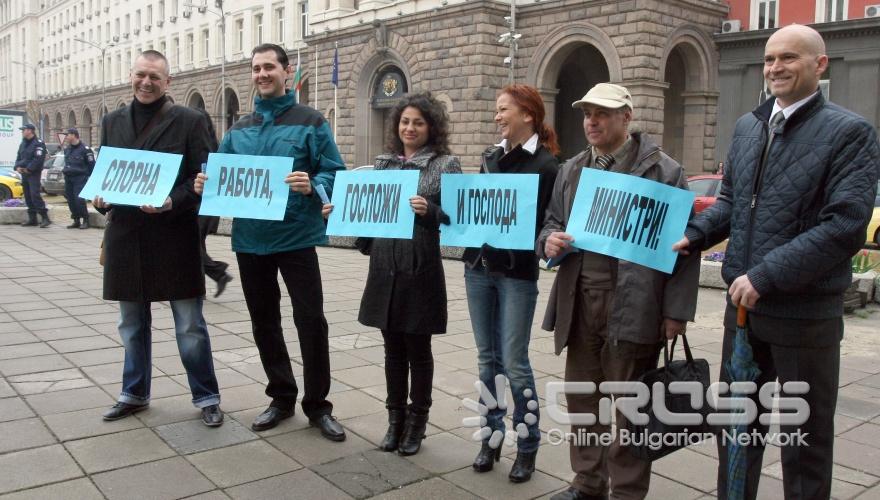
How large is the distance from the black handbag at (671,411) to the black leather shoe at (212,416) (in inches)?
97.2

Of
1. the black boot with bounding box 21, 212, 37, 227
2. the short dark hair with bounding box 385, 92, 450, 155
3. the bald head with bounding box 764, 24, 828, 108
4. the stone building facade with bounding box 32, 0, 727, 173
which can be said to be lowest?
the black boot with bounding box 21, 212, 37, 227

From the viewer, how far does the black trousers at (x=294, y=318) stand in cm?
457

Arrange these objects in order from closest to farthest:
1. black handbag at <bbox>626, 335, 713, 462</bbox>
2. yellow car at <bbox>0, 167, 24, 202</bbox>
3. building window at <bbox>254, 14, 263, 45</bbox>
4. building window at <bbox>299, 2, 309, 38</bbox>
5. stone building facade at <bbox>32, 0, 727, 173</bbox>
Result: black handbag at <bbox>626, 335, 713, 462</bbox> → yellow car at <bbox>0, 167, 24, 202</bbox> → stone building facade at <bbox>32, 0, 727, 173</bbox> → building window at <bbox>299, 2, 309, 38</bbox> → building window at <bbox>254, 14, 263, 45</bbox>

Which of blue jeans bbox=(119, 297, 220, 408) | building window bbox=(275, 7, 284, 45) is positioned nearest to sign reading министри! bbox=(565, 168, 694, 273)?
blue jeans bbox=(119, 297, 220, 408)


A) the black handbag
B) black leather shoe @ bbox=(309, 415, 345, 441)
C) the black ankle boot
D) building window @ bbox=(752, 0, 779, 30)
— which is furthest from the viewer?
building window @ bbox=(752, 0, 779, 30)

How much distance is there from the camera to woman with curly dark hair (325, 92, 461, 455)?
415 centimetres

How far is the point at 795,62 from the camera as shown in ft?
9.84

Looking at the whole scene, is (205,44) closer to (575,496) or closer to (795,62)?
(575,496)

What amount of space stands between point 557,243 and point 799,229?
0.98 m

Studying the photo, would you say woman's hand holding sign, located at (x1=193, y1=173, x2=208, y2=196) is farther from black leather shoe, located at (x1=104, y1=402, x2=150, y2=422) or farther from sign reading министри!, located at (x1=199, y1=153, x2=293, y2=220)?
black leather shoe, located at (x1=104, y1=402, x2=150, y2=422)

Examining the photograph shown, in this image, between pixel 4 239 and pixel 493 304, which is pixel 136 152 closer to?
pixel 493 304

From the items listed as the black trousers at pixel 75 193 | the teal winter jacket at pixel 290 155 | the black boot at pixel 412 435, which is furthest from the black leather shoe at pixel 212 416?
the black trousers at pixel 75 193

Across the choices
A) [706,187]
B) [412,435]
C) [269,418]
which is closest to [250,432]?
[269,418]

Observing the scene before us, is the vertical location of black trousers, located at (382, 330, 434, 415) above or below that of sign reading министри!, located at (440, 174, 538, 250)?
below
